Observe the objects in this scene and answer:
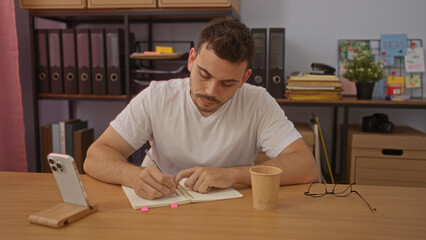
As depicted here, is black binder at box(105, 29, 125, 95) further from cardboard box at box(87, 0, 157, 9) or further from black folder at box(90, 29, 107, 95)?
cardboard box at box(87, 0, 157, 9)

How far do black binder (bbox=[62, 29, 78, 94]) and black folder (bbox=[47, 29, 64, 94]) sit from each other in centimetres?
3

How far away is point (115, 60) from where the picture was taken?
2.35m

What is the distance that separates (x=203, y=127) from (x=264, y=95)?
269 mm

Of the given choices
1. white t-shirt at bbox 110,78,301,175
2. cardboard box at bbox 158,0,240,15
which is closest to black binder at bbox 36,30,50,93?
cardboard box at bbox 158,0,240,15

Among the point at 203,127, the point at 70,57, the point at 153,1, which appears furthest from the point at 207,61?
the point at 70,57

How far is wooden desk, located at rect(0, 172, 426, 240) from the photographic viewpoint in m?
0.80

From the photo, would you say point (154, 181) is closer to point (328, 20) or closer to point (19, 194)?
point (19, 194)

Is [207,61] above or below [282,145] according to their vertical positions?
above

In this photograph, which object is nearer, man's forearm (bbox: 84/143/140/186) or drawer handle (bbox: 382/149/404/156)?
man's forearm (bbox: 84/143/140/186)

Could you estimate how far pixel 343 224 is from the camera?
855mm

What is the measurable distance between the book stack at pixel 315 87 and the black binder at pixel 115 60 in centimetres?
103

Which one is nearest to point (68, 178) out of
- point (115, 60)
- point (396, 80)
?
point (115, 60)

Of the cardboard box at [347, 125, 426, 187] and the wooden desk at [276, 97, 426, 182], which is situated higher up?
the wooden desk at [276, 97, 426, 182]

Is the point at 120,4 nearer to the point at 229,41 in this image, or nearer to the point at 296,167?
the point at 229,41
